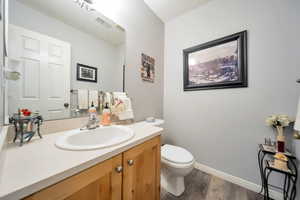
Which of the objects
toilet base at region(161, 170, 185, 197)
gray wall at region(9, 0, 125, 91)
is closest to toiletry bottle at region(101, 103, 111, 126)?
gray wall at region(9, 0, 125, 91)

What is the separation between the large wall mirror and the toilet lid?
942 millimetres

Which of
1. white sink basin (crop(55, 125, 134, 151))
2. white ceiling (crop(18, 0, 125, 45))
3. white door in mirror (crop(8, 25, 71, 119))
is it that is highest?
white ceiling (crop(18, 0, 125, 45))

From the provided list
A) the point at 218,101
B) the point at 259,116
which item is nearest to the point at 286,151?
the point at 259,116

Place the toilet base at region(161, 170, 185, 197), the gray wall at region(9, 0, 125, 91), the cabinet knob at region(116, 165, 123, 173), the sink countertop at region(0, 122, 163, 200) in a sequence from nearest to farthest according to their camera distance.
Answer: the sink countertop at region(0, 122, 163, 200), the cabinet knob at region(116, 165, 123, 173), the gray wall at region(9, 0, 125, 91), the toilet base at region(161, 170, 185, 197)

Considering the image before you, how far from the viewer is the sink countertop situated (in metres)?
0.32

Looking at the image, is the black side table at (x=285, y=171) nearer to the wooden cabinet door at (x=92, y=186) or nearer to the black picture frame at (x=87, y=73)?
the wooden cabinet door at (x=92, y=186)

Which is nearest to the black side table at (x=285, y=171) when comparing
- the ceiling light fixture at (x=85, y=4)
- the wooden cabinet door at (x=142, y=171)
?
the wooden cabinet door at (x=142, y=171)

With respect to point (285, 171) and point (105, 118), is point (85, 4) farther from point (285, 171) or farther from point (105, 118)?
point (285, 171)

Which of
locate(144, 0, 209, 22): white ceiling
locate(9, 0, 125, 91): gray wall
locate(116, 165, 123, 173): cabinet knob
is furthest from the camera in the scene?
locate(144, 0, 209, 22): white ceiling

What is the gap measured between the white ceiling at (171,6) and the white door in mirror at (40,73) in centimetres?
138

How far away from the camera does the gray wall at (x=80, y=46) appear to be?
0.69m

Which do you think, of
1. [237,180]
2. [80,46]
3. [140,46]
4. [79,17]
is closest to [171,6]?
[140,46]

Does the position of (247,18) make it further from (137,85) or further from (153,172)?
(153,172)

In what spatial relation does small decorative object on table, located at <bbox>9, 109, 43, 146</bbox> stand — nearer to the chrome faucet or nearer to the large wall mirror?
the large wall mirror
